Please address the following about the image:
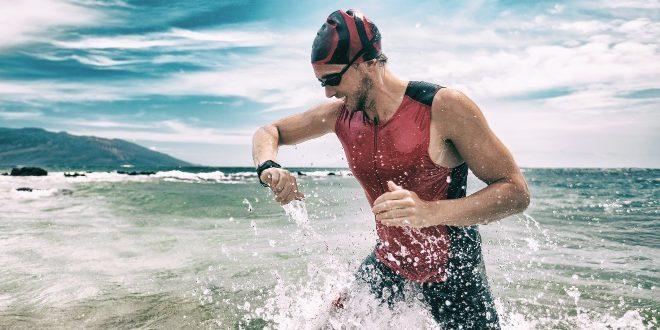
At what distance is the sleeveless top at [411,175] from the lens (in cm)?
240

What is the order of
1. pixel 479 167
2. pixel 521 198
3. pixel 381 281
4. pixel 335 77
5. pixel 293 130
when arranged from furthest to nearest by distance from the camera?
pixel 293 130
pixel 381 281
pixel 335 77
pixel 479 167
pixel 521 198

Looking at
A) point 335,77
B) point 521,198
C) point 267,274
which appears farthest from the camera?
point 267,274

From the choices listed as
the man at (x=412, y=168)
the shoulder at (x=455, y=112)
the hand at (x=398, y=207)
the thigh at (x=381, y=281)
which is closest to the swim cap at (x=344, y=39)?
the man at (x=412, y=168)

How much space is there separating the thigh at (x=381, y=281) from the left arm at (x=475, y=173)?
95 cm

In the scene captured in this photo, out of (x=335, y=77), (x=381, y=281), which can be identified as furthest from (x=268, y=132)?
(x=381, y=281)

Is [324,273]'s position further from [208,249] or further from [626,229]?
[626,229]

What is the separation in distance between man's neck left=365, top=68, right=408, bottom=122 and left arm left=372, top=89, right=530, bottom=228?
22cm

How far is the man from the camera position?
216 cm

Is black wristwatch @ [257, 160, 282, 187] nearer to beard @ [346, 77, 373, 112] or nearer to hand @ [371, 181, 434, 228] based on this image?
beard @ [346, 77, 373, 112]

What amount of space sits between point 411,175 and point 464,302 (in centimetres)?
90

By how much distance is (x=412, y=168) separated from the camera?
2.46 m

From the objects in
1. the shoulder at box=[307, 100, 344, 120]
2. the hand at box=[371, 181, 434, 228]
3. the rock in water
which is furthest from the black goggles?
the rock in water

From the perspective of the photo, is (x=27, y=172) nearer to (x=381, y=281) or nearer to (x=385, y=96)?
(x=381, y=281)

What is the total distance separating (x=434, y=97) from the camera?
7.70 ft
